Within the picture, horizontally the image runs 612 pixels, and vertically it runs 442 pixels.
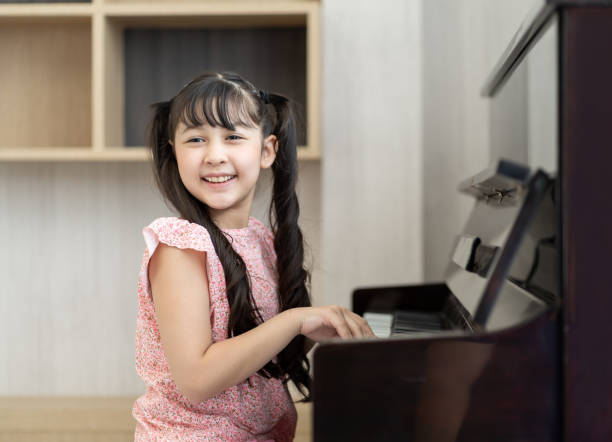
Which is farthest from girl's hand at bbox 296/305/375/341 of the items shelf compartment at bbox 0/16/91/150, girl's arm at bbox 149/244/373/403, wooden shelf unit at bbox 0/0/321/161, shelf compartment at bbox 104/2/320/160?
shelf compartment at bbox 0/16/91/150

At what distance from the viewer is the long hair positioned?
1.00m

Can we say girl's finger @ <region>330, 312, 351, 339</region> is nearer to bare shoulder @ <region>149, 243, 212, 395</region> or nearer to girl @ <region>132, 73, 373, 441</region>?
girl @ <region>132, 73, 373, 441</region>

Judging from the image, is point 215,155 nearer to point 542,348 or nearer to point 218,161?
point 218,161

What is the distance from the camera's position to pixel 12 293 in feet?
6.69

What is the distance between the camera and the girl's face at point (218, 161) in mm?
1005

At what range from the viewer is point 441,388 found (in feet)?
2.36

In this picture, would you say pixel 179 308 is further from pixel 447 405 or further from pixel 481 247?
pixel 481 247

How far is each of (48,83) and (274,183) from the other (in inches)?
44.5

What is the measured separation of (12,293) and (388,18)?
1.46 metres

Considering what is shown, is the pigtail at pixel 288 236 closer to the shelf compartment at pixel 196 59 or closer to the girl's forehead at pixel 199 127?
the girl's forehead at pixel 199 127

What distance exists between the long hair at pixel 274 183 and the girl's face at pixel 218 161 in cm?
2

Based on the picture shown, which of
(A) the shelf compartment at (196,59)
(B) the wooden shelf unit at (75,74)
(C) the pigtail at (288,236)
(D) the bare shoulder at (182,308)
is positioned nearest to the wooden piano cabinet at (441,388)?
(D) the bare shoulder at (182,308)

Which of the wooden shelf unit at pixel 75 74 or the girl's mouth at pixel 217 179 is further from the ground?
the wooden shelf unit at pixel 75 74

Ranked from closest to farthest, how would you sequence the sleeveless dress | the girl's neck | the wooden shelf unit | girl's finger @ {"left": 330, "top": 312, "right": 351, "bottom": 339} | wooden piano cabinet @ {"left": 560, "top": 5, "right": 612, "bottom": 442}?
wooden piano cabinet @ {"left": 560, "top": 5, "right": 612, "bottom": 442}, girl's finger @ {"left": 330, "top": 312, "right": 351, "bottom": 339}, the sleeveless dress, the girl's neck, the wooden shelf unit
